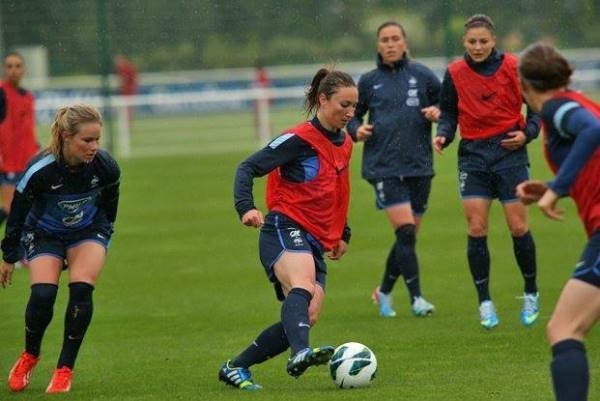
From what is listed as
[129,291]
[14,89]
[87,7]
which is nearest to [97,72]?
[87,7]

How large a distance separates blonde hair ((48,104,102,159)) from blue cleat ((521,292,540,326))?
3733 millimetres

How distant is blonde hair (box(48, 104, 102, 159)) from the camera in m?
7.97

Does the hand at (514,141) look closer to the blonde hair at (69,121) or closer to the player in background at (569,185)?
the blonde hair at (69,121)

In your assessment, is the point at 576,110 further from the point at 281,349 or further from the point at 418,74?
the point at 418,74

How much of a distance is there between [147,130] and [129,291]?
59.4 feet

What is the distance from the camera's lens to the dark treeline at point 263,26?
1000 inches

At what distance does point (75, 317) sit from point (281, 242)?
1318 mm

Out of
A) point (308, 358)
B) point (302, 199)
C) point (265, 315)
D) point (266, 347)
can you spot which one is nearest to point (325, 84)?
point (302, 199)

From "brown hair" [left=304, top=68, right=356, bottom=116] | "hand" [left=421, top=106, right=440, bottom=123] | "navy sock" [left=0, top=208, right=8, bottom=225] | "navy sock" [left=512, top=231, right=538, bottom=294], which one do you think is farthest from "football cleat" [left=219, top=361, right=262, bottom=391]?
"navy sock" [left=0, top=208, right=8, bottom=225]

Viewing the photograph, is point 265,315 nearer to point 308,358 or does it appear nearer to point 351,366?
point 351,366

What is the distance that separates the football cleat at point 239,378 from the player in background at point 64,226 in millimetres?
886

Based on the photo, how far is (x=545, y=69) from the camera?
625 centimetres

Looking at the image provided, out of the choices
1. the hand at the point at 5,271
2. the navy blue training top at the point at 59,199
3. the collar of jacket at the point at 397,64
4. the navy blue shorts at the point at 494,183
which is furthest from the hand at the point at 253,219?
the collar of jacket at the point at 397,64

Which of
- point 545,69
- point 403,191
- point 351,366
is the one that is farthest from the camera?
point 403,191
